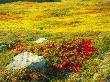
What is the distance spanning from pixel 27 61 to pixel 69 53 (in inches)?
197

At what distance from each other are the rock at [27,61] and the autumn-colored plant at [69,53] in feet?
4.07

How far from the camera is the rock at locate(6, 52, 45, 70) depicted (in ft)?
133

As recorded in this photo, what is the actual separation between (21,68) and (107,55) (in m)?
9.46

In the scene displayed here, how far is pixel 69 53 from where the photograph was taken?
42.6 m

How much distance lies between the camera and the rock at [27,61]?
4059 centimetres

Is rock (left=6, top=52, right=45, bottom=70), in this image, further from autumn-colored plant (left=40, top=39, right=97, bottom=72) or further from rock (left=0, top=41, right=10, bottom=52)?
rock (left=0, top=41, right=10, bottom=52)

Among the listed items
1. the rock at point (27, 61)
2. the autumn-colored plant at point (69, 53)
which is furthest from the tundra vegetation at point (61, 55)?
the rock at point (27, 61)

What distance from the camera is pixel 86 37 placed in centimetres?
4597

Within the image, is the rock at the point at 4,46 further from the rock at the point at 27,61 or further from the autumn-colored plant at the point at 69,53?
the autumn-colored plant at the point at 69,53

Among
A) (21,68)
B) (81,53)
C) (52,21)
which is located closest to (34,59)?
(21,68)

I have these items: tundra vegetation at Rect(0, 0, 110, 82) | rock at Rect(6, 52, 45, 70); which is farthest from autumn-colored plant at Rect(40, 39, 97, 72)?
rock at Rect(6, 52, 45, 70)

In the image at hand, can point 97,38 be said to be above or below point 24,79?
above

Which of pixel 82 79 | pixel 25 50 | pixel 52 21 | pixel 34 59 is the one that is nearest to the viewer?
pixel 82 79

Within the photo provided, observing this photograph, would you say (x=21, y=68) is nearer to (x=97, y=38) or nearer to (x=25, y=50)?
(x=25, y=50)
